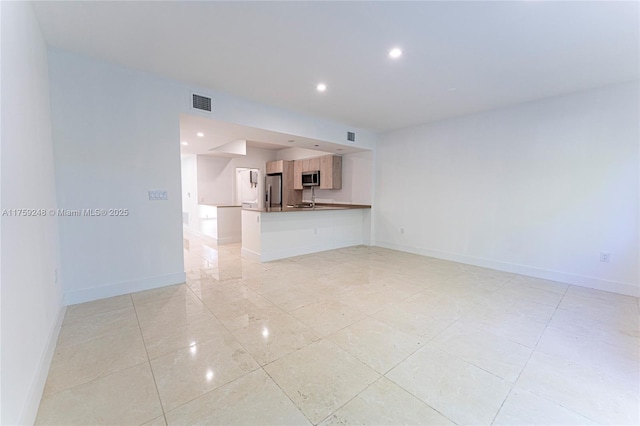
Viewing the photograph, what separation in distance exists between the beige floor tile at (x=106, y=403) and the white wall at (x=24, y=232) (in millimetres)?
88

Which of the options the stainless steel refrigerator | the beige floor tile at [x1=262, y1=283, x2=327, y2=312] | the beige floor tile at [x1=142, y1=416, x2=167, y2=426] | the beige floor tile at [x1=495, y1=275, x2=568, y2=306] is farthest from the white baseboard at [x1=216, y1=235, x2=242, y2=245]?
the beige floor tile at [x1=495, y1=275, x2=568, y2=306]

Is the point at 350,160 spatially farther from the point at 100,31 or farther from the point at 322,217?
the point at 100,31

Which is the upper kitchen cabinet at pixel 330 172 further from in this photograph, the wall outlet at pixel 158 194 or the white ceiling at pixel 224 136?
the wall outlet at pixel 158 194

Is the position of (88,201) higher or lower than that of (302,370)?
higher

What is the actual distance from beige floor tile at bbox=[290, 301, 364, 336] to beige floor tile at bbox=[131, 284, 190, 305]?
1.51 m

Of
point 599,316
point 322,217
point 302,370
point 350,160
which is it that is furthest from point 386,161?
point 302,370

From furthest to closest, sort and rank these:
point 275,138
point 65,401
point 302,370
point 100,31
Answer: point 275,138 < point 100,31 < point 302,370 < point 65,401

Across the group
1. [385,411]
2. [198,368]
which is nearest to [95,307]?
[198,368]

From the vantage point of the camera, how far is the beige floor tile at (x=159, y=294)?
9.60 ft

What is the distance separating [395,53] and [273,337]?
290 cm

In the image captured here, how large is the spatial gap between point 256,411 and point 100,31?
10.7ft

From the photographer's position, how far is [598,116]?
11.2 feet

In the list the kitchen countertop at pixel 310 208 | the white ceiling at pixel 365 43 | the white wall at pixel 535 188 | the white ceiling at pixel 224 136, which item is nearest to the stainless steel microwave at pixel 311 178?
the kitchen countertop at pixel 310 208

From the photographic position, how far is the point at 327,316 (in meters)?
2.60
